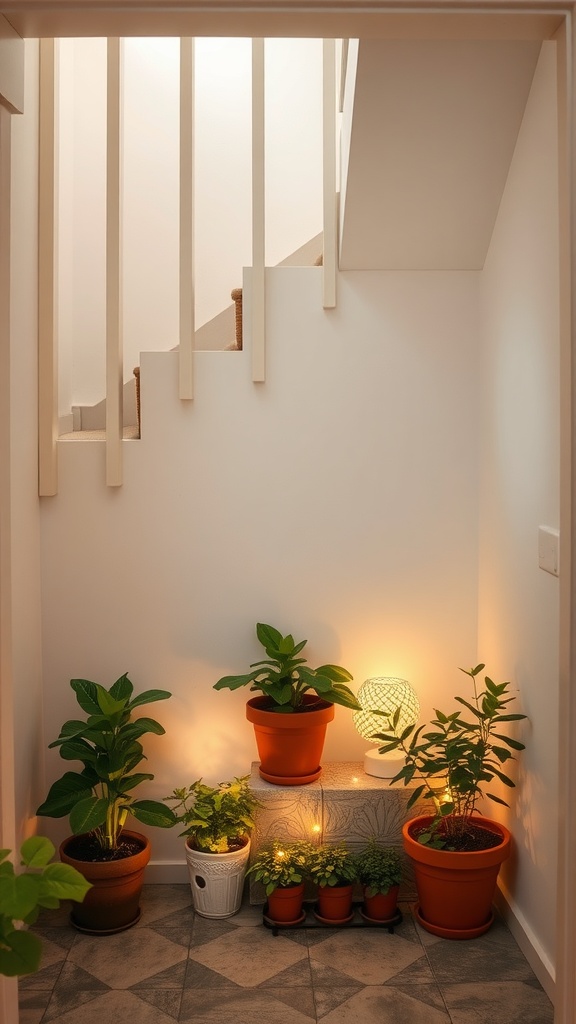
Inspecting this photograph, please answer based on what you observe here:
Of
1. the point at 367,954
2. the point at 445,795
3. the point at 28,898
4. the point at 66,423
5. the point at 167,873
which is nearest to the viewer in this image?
the point at 28,898

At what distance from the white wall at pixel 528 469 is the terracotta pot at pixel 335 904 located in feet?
1.69

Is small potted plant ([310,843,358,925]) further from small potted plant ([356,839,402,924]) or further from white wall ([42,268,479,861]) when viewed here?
white wall ([42,268,479,861])

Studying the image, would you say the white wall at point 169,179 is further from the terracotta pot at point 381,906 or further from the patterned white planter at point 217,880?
the terracotta pot at point 381,906

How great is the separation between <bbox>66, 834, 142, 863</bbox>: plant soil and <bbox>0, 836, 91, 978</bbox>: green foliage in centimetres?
170

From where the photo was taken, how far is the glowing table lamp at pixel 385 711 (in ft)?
10.3

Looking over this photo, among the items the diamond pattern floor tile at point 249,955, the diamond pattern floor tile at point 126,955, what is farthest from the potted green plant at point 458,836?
the diamond pattern floor tile at point 126,955

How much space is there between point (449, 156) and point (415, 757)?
1882 millimetres

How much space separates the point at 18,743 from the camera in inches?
118

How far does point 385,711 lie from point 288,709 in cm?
33

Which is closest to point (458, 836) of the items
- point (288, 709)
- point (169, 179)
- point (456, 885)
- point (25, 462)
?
point (456, 885)

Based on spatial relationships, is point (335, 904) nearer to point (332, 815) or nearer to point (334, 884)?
point (334, 884)

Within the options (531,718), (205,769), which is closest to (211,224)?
(205,769)

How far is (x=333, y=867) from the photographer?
2930 mm

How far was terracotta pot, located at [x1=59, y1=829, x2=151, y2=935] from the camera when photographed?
2.90m
